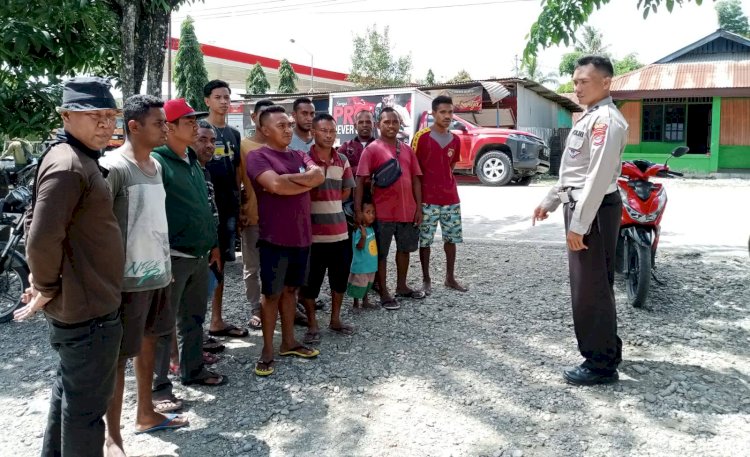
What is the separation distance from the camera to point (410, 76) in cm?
3484

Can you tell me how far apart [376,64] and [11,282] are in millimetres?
30255

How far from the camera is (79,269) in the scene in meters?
2.44

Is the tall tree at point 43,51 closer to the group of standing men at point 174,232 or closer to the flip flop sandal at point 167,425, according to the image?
the group of standing men at point 174,232

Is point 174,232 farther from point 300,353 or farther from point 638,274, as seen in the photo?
point 638,274

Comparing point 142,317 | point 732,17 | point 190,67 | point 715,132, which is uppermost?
point 732,17

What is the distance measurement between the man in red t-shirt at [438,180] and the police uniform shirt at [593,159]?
2.00 meters

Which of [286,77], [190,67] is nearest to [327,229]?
[190,67]

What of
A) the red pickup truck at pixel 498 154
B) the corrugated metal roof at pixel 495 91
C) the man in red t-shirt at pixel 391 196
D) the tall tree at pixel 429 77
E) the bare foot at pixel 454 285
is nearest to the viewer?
the man in red t-shirt at pixel 391 196

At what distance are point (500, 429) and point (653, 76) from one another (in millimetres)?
19952

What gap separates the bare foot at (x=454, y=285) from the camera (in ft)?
19.0

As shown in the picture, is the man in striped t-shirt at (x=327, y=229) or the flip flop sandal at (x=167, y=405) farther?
the man in striped t-shirt at (x=327, y=229)

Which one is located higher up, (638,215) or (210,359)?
(638,215)

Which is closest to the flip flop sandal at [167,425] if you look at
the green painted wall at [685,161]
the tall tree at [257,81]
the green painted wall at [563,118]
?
the green painted wall at [685,161]

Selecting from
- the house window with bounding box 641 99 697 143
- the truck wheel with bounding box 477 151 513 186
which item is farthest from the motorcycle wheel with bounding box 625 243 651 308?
the house window with bounding box 641 99 697 143
